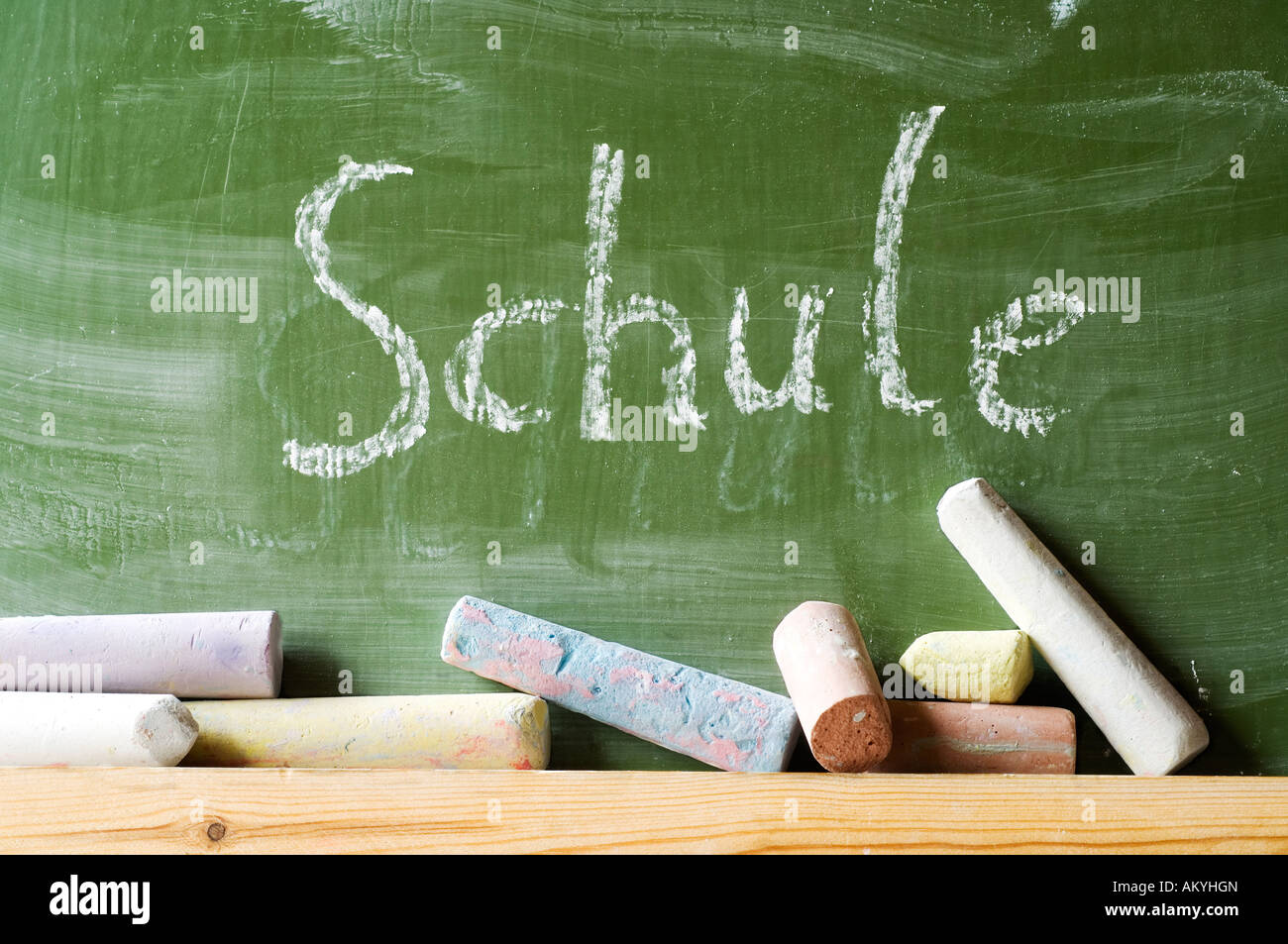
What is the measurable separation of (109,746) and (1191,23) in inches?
81.4

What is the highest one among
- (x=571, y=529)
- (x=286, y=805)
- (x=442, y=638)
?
(x=571, y=529)

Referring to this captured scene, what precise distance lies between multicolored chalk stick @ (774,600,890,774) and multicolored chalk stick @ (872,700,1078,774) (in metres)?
0.11

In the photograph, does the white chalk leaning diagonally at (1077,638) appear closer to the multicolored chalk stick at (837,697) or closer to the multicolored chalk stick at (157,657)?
the multicolored chalk stick at (837,697)

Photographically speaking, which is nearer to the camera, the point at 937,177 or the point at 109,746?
the point at 109,746

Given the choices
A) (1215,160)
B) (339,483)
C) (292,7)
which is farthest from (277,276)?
(1215,160)

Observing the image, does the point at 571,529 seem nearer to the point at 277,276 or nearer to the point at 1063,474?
the point at 277,276

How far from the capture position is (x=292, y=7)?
1.66m

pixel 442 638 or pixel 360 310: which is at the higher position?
pixel 360 310

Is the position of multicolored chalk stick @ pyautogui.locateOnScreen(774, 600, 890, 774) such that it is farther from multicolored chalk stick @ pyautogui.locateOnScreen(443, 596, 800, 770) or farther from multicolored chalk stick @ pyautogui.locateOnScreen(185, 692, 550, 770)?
multicolored chalk stick @ pyautogui.locateOnScreen(185, 692, 550, 770)

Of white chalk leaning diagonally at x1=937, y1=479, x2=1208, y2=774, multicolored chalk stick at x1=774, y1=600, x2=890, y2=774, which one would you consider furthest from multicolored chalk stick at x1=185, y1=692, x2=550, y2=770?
white chalk leaning diagonally at x1=937, y1=479, x2=1208, y2=774

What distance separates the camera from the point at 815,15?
1.64m

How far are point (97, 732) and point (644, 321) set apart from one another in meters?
1.03
